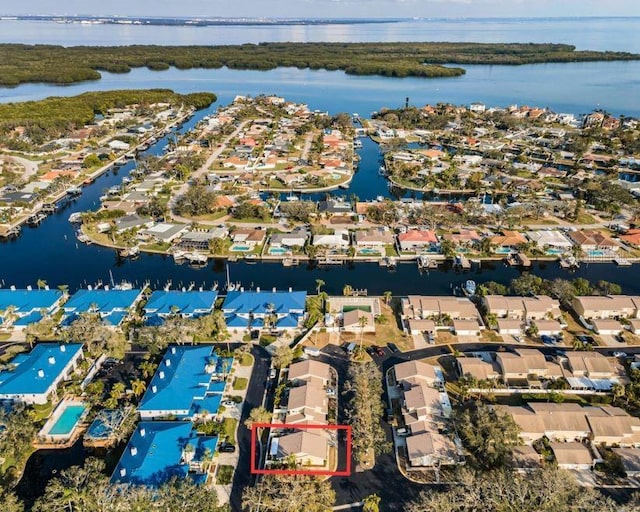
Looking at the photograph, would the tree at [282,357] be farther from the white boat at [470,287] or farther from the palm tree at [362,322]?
the white boat at [470,287]

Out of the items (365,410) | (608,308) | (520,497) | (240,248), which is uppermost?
(520,497)

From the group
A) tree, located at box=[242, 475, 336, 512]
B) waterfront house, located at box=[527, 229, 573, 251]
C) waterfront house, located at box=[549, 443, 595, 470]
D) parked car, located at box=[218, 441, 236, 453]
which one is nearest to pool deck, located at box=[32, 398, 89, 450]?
parked car, located at box=[218, 441, 236, 453]

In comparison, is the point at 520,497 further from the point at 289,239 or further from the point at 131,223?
Answer: the point at 131,223

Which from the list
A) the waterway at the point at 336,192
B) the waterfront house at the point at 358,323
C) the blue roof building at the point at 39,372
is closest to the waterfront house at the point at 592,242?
the waterway at the point at 336,192

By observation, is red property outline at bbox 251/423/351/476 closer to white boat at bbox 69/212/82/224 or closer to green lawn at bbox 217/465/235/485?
green lawn at bbox 217/465/235/485

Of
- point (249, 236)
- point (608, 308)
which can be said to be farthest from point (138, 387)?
point (608, 308)

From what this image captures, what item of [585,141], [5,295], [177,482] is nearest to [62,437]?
[177,482]
